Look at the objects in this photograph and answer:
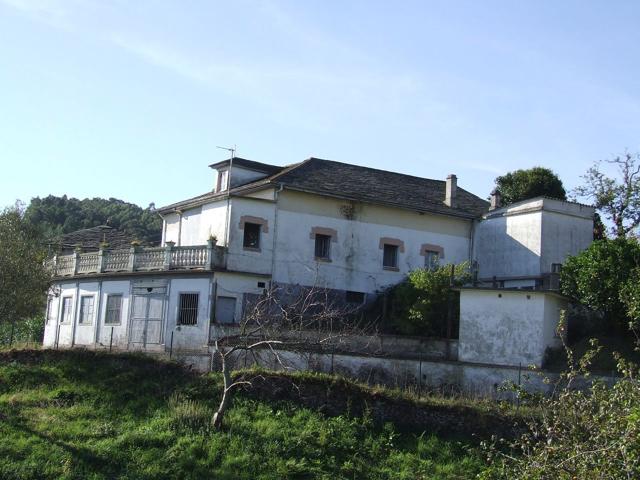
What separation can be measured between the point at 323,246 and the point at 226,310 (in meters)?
6.28

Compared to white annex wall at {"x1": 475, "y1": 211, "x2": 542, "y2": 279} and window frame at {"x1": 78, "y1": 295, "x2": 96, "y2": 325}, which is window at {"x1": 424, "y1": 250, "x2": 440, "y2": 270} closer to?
white annex wall at {"x1": 475, "y1": 211, "x2": 542, "y2": 279}

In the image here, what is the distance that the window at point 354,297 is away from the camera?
38125mm

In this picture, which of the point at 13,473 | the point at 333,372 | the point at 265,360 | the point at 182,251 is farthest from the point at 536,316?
the point at 13,473

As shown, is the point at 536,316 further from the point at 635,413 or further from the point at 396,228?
the point at 635,413

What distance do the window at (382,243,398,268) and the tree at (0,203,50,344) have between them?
15.5 meters

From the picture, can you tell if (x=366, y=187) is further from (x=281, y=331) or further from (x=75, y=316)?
(x=75, y=316)

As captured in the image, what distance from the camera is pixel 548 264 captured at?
1539 inches

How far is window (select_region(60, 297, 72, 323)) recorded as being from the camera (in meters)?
40.1

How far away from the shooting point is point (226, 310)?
112 ft

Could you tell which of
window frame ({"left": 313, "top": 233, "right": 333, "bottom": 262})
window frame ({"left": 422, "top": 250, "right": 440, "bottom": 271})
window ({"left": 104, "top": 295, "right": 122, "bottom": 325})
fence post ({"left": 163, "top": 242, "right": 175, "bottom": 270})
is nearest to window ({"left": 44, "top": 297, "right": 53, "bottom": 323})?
window ({"left": 104, "top": 295, "right": 122, "bottom": 325})

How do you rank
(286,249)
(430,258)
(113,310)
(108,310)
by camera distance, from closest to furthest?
(286,249) < (113,310) < (108,310) < (430,258)

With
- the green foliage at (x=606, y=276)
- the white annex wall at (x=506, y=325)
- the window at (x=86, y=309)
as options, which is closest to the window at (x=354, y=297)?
the white annex wall at (x=506, y=325)

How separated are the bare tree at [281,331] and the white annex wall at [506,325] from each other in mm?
4501

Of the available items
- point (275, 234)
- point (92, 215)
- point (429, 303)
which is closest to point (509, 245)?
point (429, 303)
